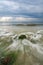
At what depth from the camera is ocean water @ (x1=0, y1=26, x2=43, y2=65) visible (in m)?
1.33

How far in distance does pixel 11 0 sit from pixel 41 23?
462 millimetres

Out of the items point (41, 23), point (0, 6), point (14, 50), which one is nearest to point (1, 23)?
point (0, 6)

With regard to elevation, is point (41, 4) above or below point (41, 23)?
above

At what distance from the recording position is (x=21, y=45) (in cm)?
139

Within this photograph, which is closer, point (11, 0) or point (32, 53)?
point (32, 53)

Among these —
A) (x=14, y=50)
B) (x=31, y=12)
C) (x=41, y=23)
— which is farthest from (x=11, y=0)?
(x=14, y=50)

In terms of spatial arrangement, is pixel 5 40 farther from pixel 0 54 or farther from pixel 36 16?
pixel 36 16

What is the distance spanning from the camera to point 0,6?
1479 millimetres

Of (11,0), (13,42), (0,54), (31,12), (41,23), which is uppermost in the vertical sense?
(11,0)

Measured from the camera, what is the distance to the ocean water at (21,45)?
4.38 ft

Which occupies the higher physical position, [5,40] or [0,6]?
[0,6]

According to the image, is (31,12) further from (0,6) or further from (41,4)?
(0,6)

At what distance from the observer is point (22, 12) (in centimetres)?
146

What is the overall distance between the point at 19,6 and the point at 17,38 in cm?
39
